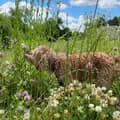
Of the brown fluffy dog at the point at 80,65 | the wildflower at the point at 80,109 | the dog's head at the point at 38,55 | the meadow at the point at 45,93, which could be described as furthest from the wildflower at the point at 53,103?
the brown fluffy dog at the point at 80,65

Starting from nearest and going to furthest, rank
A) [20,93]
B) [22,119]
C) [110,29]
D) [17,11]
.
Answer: [22,119] → [20,93] → [17,11] → [110,29]

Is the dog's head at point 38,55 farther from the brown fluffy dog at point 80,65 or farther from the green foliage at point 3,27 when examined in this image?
the green foliage at point 3,27

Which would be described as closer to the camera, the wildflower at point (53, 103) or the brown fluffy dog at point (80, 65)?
the wildflower at point (53, 103)

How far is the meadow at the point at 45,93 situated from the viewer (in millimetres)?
3514

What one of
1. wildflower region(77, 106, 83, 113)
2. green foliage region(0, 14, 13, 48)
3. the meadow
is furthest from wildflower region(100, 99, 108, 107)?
green foliage region(0, 14, 13, 48)

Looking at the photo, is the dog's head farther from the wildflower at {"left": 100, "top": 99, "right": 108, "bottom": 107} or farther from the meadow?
the wildflower at {"left": 100, "top": 99, "right": 108, "bottom": 107}

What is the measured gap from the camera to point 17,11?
5328mm

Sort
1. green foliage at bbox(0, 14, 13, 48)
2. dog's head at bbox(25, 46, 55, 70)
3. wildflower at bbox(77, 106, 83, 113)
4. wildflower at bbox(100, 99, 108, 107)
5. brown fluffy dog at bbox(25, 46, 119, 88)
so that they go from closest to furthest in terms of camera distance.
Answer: wildflower at bbox(77, 106, 83, 113)
wildflower at bbox(100, 99, 108, 107)
dog's head at bbox(25, 46, 55, 70)
brown fluffy dog at bbox(25, 46, 119, 88)
green foliage at bbox(0, 14, 13, 48)

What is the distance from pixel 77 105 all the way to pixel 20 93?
2.81ft

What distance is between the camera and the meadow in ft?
11.5

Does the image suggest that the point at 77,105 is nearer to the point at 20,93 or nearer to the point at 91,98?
the point at 91,98

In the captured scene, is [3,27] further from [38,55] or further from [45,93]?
[45,93]

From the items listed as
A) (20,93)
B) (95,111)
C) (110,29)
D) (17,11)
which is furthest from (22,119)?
(110,29)

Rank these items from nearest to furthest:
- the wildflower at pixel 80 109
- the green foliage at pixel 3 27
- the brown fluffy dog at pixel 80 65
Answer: the wildflower at pixel 80 109 < the brown fluffy dog at pixel 80 65 < the green foliage at pixel 3 27
